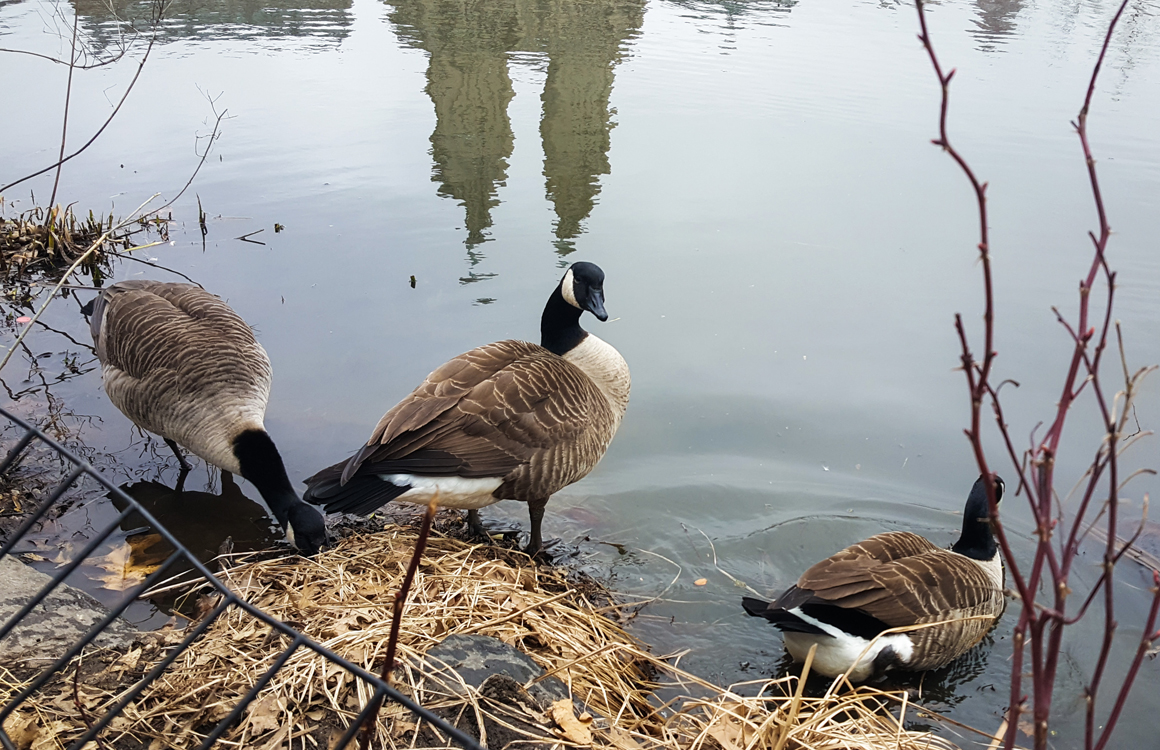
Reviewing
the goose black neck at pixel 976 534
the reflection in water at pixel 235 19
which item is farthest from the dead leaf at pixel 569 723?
the reflection in water at pixel 235 19

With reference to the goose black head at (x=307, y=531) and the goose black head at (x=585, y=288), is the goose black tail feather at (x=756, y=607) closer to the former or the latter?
the goose black head at (x=585, y=288)

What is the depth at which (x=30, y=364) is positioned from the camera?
6.21 m

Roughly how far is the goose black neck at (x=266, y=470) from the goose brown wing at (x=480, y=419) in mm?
655

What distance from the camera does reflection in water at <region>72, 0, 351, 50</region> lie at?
1889 centimetres

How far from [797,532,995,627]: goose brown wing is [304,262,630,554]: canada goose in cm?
150

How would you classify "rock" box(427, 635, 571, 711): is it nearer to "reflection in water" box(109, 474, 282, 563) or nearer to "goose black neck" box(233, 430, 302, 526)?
"goose black neck" box(233, 430, 302, 526)

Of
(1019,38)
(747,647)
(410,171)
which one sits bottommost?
(747,647)

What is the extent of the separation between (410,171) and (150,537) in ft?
25.0

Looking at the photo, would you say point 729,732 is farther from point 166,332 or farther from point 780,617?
point 166,332

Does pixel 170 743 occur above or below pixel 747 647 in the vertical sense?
above

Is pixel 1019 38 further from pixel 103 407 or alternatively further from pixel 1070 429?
pixel 103 407

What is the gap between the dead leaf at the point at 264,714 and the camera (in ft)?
8.66

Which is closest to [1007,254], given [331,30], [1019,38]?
[1019,38]

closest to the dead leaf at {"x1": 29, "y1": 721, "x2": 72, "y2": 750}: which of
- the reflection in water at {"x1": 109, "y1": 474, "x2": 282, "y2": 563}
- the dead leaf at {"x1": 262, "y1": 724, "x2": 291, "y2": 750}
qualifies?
the dead leaf at {"x1": 262, "y1": 724, "x2": 291, "y2": 750}
